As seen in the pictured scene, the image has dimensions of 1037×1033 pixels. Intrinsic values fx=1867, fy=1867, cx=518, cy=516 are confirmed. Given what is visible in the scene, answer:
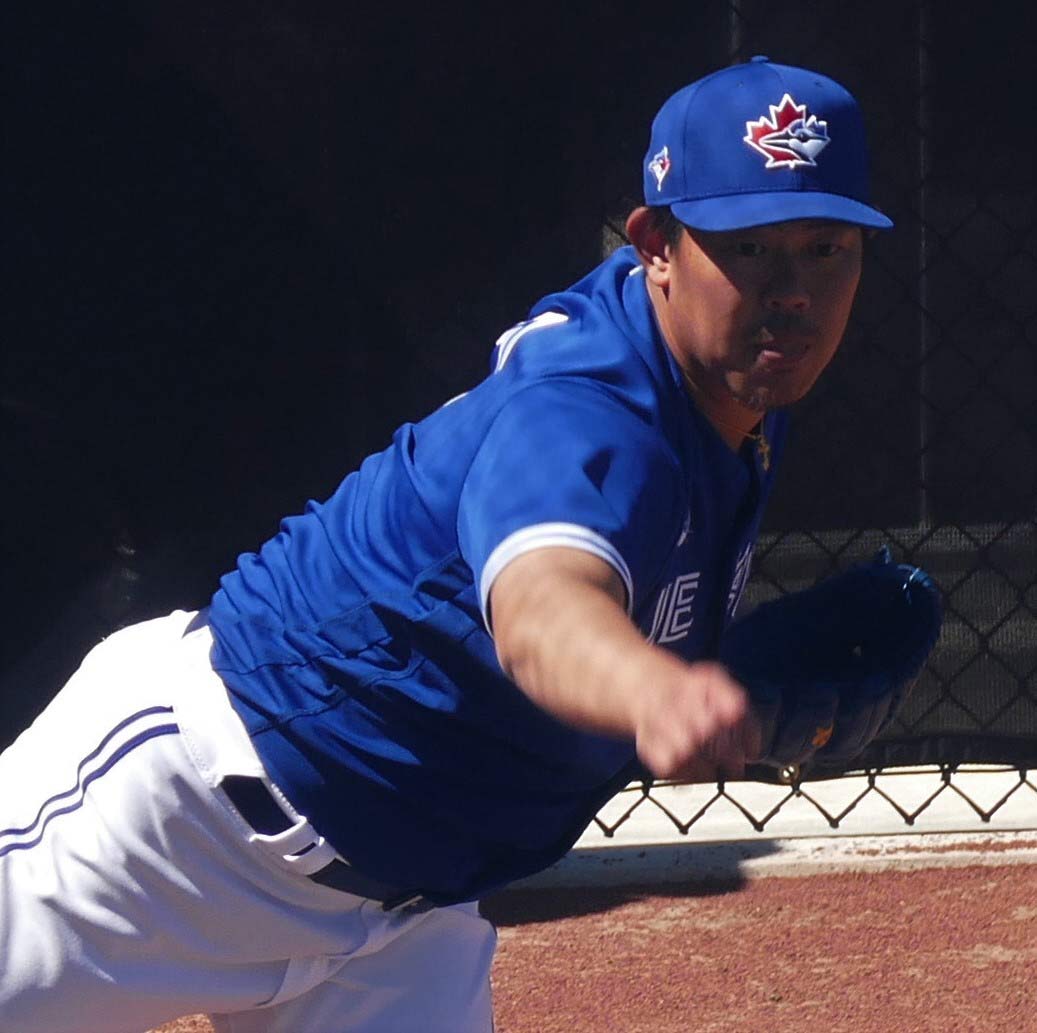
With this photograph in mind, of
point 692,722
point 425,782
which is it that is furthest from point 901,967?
point 692,722

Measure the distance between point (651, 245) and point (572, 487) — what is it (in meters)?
0.43

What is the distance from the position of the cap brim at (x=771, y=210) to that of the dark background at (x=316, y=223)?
5.90 ft

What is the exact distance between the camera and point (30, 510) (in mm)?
3531

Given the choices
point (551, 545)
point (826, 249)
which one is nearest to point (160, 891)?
point (551, 545)

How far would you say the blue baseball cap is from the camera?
1754mm

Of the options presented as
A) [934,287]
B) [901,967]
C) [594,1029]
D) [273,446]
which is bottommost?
[901,967]

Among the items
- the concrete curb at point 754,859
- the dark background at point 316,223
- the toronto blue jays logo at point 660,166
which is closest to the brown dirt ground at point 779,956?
the concrete curb at point 754,859

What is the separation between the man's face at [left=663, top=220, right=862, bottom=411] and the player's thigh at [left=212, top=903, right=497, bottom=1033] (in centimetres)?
72

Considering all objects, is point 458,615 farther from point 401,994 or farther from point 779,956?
point 779,956

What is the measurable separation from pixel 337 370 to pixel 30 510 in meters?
0.64

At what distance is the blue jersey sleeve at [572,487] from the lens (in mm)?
1498

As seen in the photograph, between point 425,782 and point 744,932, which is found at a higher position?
point 425,782

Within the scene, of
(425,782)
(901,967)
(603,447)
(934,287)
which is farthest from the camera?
(934,287)

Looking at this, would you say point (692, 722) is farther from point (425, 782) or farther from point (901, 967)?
point (901, 967)
